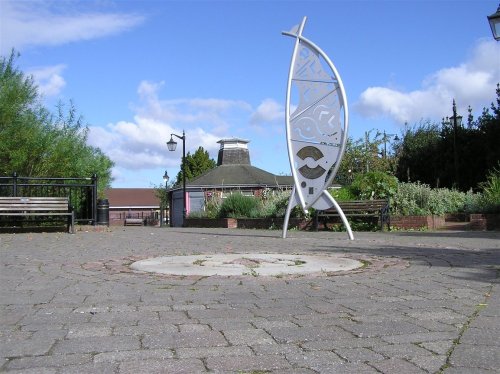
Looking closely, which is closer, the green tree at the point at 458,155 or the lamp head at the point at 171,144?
the green tree at the point at 458,155

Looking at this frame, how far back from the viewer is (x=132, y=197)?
83.6 metres

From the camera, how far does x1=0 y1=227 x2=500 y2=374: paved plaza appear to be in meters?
3.26

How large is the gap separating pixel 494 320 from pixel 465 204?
607 inches

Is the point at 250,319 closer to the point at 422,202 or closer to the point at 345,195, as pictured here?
the point at 422,202

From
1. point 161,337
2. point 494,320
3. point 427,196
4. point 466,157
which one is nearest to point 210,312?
point 161,337

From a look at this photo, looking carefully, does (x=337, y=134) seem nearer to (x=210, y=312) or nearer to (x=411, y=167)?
(x=210, y=312)

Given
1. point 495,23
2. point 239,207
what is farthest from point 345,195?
point 495,23

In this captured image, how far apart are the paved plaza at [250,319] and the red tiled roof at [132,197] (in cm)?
7224

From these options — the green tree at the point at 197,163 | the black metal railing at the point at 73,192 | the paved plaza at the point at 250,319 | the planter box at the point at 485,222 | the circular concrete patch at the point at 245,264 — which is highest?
the green tree at the point at 197,163

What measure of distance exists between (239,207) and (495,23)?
45.1ft

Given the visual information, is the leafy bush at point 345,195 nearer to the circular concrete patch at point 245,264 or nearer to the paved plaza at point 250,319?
the circular concrete patch at point 245,264

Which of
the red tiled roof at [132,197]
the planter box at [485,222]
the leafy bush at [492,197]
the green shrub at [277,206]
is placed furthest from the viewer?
the red tiled roof at [132,197]

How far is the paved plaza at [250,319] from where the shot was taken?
326 centimetres

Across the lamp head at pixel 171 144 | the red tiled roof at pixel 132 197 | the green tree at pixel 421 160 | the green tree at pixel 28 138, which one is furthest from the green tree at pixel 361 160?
the red tiled roof at pixel 132 197
